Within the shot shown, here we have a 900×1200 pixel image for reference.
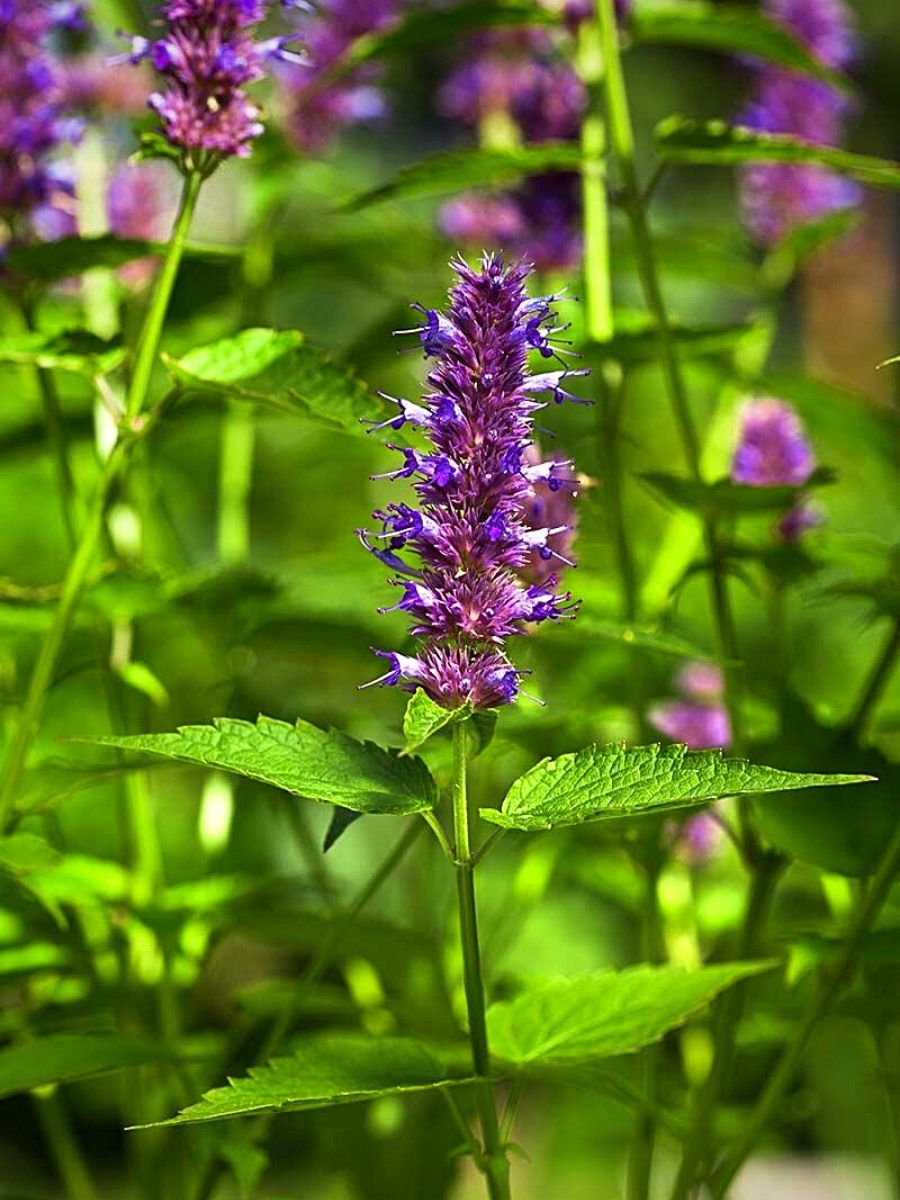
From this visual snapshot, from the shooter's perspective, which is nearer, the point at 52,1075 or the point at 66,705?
the point at 52,1075

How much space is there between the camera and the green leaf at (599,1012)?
67 cm

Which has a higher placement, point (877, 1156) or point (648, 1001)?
point (648, 1001)

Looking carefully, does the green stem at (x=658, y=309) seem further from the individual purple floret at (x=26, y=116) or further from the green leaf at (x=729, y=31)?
the individual purple floret at (x=26, y=116)

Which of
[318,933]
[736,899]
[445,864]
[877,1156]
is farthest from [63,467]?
[877,1156]

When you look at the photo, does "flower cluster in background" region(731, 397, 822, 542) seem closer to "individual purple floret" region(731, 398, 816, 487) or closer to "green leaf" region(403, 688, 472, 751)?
"individual purple floret" region(731, 398, 816, 487)

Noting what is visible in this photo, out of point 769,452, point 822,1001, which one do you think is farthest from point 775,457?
point 822,1001

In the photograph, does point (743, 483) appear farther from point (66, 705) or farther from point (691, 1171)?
point (66, 705)

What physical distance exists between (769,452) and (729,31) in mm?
254

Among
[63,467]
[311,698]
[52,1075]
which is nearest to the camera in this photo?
[52,1075]

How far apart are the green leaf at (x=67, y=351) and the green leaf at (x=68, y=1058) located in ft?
1.09

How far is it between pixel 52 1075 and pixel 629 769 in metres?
0.30

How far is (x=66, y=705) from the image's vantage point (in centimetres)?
194

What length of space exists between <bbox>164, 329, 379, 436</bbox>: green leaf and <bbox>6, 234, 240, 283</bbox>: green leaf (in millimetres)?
65

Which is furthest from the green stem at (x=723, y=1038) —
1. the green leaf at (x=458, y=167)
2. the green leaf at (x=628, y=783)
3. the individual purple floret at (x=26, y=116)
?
the individual purple floret at (x=26, y=116)
